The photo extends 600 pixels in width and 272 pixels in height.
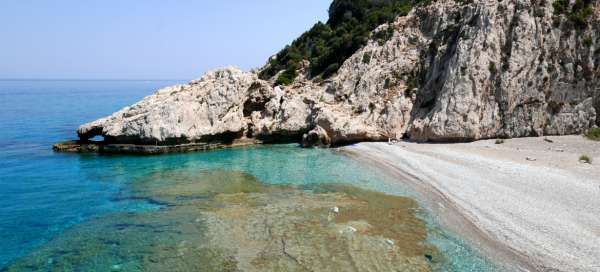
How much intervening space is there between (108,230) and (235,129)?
57.3 ft

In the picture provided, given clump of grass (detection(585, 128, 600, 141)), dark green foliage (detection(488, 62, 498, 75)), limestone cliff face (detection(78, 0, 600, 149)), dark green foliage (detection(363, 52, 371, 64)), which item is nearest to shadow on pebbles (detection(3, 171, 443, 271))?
limestone cliff face (detection(78, 0, 600, 149))

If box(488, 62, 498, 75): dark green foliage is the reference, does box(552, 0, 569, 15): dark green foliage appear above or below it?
above

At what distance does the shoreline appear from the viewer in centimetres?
1213

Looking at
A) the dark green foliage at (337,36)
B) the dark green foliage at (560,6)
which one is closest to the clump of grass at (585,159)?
the dark green foliage at (560,6)

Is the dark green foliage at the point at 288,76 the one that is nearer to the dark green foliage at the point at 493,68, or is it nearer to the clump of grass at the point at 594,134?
the dark green foliage at the point at 493,68

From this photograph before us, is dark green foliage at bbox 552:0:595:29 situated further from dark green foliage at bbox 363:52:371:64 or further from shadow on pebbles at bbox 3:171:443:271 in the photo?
shadow on pebbles at bbox 3:171:443:271

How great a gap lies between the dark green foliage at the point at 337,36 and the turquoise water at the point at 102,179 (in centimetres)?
1253

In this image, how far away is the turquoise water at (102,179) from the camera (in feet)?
48.6

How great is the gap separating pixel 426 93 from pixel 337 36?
62.2 ft

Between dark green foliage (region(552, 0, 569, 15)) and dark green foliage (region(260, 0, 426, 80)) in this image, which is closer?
dark green foliage (region(552, 0, 569, 15))

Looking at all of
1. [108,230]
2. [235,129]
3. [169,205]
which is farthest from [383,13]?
Answer: [108,230]

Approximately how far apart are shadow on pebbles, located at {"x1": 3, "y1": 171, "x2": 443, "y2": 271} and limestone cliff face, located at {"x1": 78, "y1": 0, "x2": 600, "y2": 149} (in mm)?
11245

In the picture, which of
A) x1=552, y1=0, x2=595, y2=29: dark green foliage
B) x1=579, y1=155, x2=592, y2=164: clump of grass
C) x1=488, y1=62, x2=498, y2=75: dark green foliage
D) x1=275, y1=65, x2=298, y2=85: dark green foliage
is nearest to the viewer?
x1=579, y1=155, x2=592, y2=164: clump of grass

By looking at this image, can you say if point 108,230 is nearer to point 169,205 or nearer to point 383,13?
point 169,205
